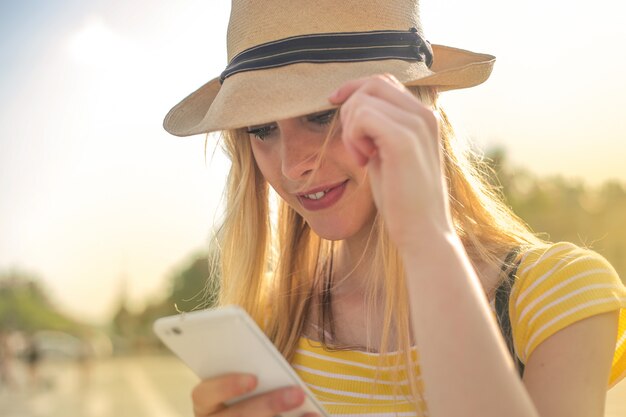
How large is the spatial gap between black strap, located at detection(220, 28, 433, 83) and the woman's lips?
1.33 ft

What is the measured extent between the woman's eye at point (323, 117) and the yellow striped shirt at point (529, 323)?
69cm

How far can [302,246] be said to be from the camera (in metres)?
3.21

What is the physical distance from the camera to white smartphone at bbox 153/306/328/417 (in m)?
1.77

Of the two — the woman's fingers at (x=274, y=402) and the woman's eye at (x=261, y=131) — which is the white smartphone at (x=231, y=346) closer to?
the woman's fingers at (x=274, y=402)

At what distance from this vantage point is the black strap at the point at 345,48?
2369 mm

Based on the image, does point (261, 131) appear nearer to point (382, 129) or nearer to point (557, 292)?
point (557, 292)

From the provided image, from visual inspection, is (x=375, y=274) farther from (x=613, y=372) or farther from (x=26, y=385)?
(x=26, y=385)

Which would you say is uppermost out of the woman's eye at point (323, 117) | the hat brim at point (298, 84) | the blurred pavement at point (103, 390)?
the hat brim at point (298, 84)

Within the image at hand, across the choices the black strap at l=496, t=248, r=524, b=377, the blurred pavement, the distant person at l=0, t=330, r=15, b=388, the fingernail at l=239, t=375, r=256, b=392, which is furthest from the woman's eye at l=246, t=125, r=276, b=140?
the distant person at l=0, t=330, r=15, b=388

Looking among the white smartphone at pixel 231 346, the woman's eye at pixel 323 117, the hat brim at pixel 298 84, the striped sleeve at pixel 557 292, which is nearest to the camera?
the white smartphone at pixel 231 346

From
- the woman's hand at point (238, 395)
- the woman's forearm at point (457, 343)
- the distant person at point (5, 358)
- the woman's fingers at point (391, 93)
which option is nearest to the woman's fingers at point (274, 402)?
the woman's hand at point (238, 395)

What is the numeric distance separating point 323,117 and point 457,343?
3.61ft

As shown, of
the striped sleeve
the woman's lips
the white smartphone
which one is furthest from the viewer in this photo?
the woman's lips

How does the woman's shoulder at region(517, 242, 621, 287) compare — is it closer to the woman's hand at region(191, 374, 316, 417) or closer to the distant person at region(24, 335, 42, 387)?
the woman's hand at region(191, 374, 316, 417)
